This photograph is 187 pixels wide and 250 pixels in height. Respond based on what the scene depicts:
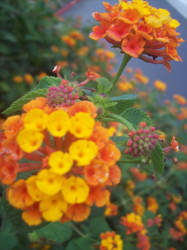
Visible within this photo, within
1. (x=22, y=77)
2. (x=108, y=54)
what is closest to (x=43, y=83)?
(x=22, y=77)

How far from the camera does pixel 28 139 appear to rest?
412 millimetres

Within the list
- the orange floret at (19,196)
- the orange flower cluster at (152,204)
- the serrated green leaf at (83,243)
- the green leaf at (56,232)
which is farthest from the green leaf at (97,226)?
the orange floret at (19,196)

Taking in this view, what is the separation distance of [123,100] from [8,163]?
1.25 feet

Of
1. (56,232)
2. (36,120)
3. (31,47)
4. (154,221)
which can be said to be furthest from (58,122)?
(31,47)

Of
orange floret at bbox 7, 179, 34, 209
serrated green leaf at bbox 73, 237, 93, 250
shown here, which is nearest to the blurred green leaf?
serrated green leaf at bbox 73, 237, 93, 250

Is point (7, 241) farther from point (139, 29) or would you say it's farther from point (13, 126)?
point (139, 29)

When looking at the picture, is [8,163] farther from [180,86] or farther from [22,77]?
[180,86]

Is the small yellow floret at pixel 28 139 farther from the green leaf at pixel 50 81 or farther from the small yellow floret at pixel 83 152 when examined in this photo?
the green leaf at pixel 50 81

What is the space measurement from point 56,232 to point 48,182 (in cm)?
54

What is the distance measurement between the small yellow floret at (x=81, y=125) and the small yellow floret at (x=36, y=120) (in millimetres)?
49

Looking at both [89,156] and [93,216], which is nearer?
[89,156]

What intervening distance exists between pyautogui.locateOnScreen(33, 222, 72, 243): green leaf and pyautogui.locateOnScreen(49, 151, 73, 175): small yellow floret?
0.52 metres

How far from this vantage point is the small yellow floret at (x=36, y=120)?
1.37 feet

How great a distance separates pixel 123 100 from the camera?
69 cm
